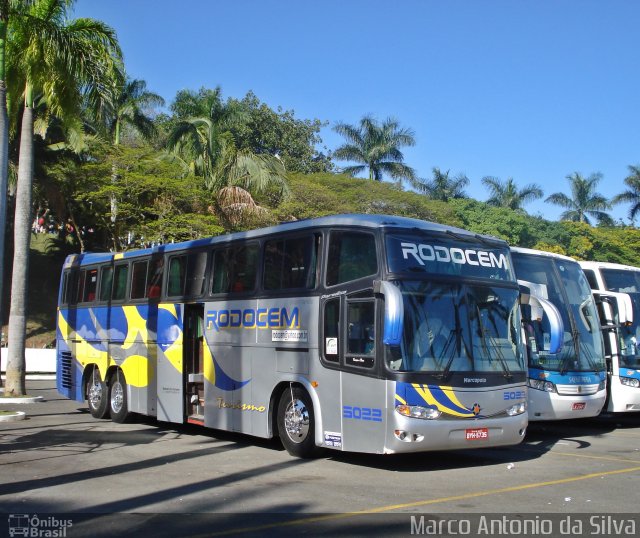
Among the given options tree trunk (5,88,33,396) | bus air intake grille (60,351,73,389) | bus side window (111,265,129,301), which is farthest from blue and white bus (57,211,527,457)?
tree trunk (5,88,33,396)

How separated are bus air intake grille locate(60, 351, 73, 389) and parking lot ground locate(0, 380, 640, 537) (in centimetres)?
416

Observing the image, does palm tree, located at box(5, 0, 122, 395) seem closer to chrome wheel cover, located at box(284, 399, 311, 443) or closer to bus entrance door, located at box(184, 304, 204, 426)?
bus entrance door, located at box(184, 304, 204, 426)

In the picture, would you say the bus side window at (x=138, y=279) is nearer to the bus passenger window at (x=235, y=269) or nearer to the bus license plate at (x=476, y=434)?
the bus passenger window at (x=235, y=269)

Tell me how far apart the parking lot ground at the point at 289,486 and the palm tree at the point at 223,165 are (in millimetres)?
20862

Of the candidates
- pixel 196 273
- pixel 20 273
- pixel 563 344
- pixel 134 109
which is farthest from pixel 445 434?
pixel 134 109

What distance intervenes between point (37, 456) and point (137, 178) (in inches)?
926

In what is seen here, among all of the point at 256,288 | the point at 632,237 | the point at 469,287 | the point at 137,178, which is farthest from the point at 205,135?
the point at 632,237

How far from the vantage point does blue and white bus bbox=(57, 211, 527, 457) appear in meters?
10.4

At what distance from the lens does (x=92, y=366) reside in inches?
708

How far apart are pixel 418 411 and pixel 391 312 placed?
1.38m

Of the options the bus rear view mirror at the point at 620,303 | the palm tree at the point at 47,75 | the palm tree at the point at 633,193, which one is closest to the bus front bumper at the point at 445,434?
the bus rear view mirror at the point at 620,303

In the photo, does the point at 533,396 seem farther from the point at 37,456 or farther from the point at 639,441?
the point at 37,456

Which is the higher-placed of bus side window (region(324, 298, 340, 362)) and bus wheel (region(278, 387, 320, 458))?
bus side window (region(324, 298, 340, 362))

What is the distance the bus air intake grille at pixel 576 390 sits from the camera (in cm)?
1404
